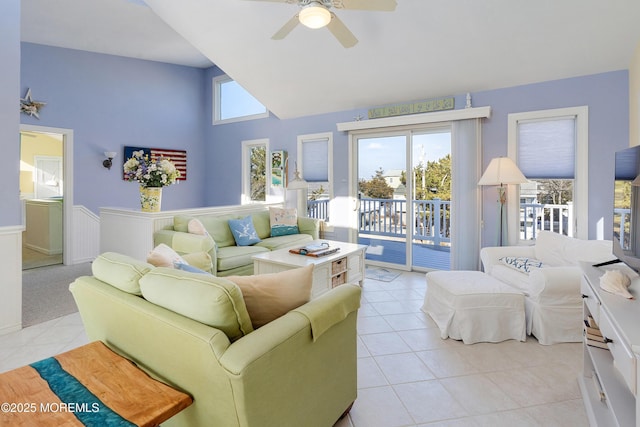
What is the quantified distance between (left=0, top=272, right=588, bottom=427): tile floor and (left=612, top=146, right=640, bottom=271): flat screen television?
877mm

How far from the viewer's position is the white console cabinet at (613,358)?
44.4 inches

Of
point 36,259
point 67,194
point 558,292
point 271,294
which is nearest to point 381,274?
point 558,292

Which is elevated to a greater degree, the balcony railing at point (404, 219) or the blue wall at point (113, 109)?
the blue wall at point (113, 109)

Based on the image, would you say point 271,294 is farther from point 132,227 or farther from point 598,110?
point 598,110

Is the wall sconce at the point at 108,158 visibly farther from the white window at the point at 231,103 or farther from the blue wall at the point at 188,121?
the white window at the point at 231,103

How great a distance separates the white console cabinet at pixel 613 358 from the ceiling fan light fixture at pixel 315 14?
2326 millimetres

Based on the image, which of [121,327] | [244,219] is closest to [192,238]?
[244,219]

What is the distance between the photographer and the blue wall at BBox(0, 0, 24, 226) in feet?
8.74

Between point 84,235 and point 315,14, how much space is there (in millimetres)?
5109

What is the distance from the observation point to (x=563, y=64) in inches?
139

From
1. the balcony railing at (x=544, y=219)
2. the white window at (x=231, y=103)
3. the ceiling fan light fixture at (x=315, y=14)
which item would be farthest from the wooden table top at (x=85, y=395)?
the white window at (x=231, y=103)

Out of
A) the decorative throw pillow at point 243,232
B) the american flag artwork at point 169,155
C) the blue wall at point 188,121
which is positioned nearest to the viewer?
the blue wall at point 188,121

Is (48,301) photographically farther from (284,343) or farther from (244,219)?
(284,343)

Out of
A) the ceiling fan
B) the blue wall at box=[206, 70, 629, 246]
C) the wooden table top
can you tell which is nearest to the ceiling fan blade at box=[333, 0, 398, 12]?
the ceiling fan
